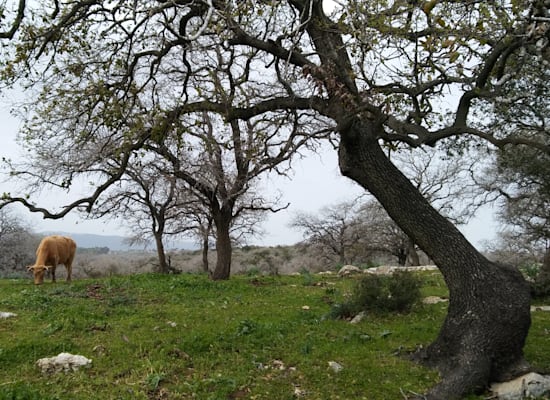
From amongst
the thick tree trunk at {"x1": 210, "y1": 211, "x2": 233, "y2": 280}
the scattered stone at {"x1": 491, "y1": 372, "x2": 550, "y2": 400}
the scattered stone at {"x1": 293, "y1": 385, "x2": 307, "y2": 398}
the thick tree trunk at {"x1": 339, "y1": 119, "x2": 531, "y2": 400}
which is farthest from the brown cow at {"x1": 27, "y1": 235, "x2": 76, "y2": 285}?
the scattered stone at {"x1": 491, "y1": 372, "x2": 550, "y2": 400}

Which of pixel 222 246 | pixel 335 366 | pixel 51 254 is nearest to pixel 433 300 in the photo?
pixel 335 366

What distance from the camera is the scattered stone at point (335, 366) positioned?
6.02 meters

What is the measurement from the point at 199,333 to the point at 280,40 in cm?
488

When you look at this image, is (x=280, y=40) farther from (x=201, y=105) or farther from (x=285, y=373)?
(x=285, y=373)

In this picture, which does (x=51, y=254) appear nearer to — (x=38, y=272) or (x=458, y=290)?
(x=38, y=272)

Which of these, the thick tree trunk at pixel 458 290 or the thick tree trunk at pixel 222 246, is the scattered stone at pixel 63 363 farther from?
the thick tree trunk at pixel 222 246

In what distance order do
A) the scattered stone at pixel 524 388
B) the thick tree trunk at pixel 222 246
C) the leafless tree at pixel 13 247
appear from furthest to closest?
the leafless tree at pixel 13 247 → the thick tree trunk at pixel 222 246 → the scattered stone at pixel 524 388

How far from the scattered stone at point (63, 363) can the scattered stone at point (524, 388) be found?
208 inches

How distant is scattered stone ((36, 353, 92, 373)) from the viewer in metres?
5.91

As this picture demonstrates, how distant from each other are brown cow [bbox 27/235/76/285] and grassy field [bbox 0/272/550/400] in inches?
165

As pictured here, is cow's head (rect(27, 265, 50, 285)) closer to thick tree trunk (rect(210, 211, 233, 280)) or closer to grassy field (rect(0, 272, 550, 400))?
grassy field (rect(0, 272, 550, 400))

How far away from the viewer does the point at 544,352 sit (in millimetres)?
6648

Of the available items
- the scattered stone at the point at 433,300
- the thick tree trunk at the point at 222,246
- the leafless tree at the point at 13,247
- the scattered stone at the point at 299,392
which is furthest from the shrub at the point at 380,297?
the leafless tree at the point at 13,247

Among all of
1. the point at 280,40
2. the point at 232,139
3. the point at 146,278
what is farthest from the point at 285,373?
the point at 146,278
